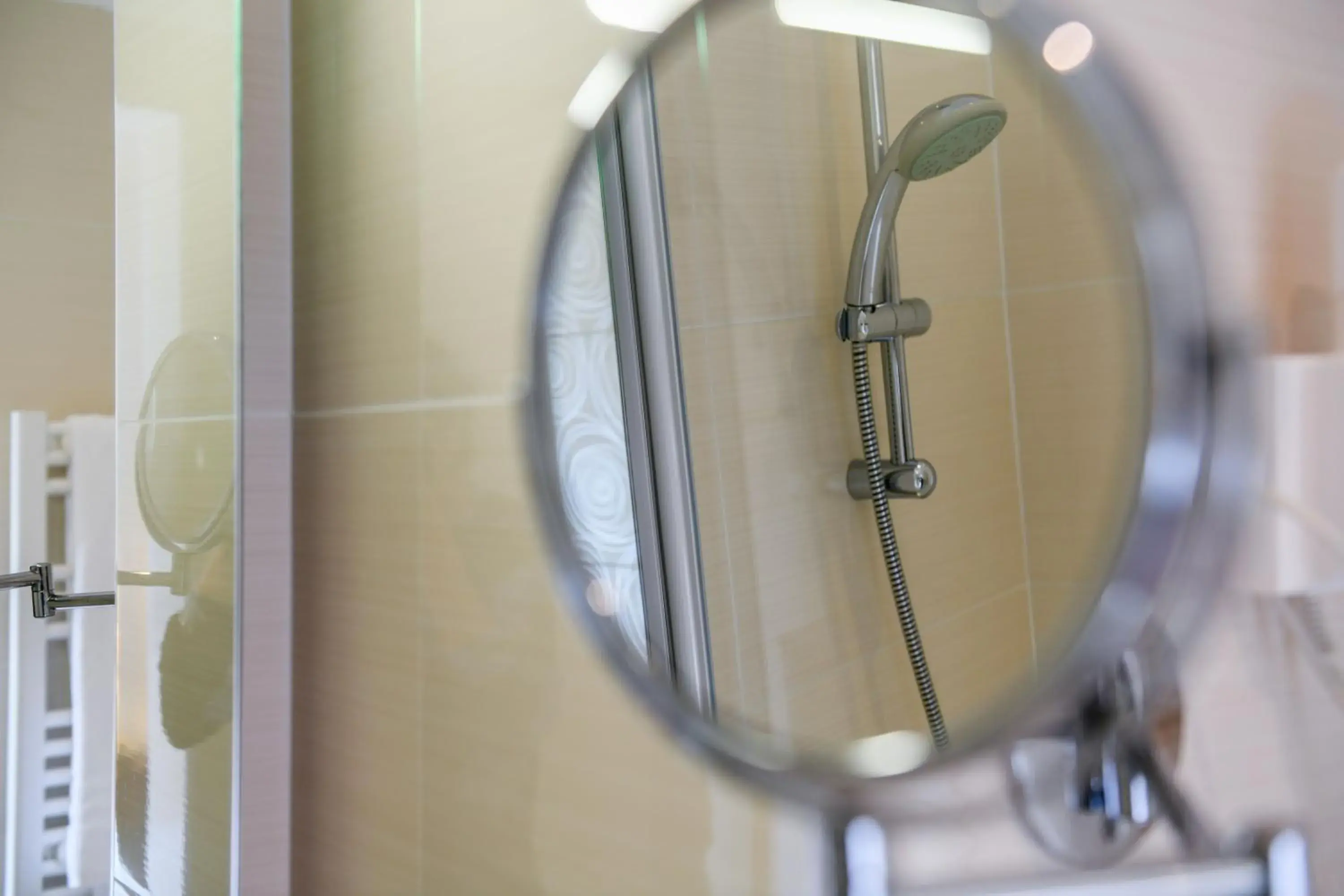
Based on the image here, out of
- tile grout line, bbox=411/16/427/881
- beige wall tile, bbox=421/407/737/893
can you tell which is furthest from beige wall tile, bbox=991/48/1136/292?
tile grout line, bbox=411/16/427/881

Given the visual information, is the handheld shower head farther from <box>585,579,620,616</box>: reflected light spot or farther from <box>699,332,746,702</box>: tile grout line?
<box>585,579,620,616</box>: reflected light spot

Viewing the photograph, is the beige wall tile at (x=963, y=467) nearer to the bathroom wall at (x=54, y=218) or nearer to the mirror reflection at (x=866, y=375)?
the mirror reflection at (x=866, y=375)

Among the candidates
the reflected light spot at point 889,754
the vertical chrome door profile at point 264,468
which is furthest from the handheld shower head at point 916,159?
the vertical chrome door profile at point 264,468

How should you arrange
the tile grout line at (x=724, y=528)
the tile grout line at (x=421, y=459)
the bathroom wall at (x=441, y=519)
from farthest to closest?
the tile grout line at (x=421, y=459)
the bathroom wall at (x=441, y=519)
the tile grout line at (x=724, y=528)

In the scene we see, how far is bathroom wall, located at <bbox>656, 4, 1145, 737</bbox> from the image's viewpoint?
0.44m

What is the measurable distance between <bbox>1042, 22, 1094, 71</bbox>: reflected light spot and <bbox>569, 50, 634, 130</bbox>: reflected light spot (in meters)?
0.27

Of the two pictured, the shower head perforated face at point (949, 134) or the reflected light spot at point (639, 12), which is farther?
the reflected light spot at point (639, 12)

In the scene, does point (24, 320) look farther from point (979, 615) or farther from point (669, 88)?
point (979, 615)

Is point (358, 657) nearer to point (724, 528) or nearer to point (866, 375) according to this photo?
point (724, 528)

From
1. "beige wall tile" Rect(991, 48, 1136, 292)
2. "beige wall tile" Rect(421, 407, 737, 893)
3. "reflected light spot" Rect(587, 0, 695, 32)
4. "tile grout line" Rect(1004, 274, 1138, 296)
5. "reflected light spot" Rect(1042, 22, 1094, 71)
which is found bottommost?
"beige wall tile" Rect(421, 407, 737, 893)

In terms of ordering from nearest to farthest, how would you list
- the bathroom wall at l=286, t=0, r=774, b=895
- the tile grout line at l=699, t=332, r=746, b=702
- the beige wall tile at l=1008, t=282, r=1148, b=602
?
the beige wall tile at l=1008, t=282, r=1148, b=602 → the tile grout line at l=699, t=332, r=746, b=702 → the bathroom wall at l=286, t=0, r=774, b=895

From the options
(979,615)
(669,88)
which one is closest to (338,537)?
(669,88)

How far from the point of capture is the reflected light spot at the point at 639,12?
59 cm

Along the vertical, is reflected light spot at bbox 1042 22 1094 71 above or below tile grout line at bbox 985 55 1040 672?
above
